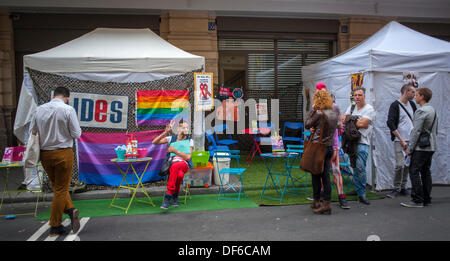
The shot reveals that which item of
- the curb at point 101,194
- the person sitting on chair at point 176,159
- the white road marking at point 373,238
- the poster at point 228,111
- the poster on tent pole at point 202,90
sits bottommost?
the curb at point 101,194

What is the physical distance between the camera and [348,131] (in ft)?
18.4

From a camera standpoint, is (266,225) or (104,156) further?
(104,156)

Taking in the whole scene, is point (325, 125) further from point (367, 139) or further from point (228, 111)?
point (228, 111)

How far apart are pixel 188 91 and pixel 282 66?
5056mm

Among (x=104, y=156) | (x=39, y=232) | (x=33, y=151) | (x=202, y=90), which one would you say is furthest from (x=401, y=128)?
(x=39, y=232)

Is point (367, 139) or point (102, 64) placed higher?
point (102, 64)

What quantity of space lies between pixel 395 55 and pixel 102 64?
5.74m

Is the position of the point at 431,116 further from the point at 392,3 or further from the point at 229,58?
the point at 392,3

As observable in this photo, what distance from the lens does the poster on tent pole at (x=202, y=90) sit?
6.73 meters

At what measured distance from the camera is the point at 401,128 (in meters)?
5.91

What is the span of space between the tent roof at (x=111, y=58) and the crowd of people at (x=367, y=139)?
3043 millimetres

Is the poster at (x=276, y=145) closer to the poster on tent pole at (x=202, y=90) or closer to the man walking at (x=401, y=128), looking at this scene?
the poster on tent pole at (x=202, y=90)

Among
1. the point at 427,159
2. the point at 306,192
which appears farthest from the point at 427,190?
the point at 306,192

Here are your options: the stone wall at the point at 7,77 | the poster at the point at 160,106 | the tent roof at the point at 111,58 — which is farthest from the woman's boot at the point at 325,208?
the stone wall at the point at 7,77
